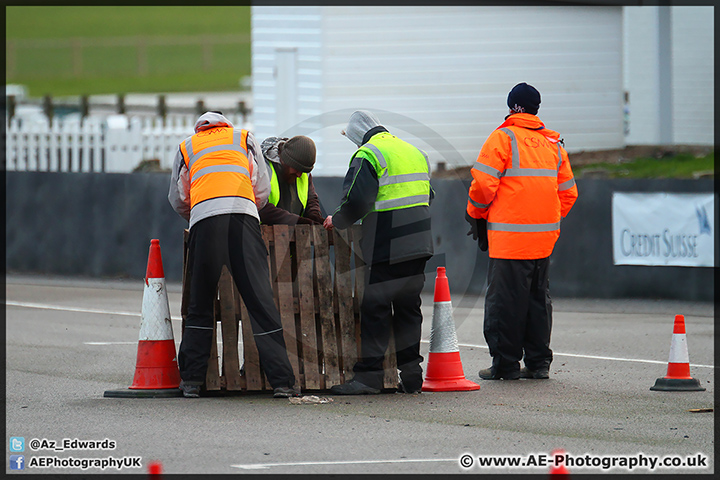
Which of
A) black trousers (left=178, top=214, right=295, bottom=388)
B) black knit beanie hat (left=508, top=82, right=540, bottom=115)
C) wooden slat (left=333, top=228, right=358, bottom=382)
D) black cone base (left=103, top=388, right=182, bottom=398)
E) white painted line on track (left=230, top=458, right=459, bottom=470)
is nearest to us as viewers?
white painted line on track (left=230, top=458, right=459, bottom=470)

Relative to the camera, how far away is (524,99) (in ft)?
29.4

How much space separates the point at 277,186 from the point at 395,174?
1.08 metres

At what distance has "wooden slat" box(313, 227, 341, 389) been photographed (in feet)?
26.6

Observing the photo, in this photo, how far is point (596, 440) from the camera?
21.8 feet

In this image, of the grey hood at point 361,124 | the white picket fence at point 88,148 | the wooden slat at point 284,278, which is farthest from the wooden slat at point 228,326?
the white picket fence at point 88,148

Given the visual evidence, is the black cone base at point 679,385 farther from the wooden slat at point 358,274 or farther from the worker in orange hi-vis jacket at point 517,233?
the wooden slat at point 358,274

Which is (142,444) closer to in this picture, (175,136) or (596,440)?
(596,440)

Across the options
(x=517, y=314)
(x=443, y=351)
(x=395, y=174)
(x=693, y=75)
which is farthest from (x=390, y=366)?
(x=693, y=75)

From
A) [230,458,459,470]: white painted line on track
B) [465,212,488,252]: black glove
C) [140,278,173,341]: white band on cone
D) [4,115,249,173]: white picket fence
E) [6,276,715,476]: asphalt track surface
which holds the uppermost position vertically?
[4,115,249,173]: white picket fence

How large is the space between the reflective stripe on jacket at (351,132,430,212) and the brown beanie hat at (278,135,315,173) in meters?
0.47

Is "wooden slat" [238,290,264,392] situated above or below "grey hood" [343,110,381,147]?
below

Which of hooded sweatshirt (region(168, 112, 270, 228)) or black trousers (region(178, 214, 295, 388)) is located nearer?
black trousers (region(178, 214, 295, 388))

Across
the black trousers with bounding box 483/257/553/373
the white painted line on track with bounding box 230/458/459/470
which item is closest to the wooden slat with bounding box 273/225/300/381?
the black trousers with bounding box 483/257/553/373

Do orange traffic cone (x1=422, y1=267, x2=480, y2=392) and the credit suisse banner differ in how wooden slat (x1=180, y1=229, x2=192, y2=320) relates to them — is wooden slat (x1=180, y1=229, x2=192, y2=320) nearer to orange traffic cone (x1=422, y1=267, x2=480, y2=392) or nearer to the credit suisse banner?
orange traffic cone (x1=422, y1=267, x2=480, y2=392)
